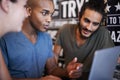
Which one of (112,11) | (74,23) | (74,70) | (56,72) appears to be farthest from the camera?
(74,23)

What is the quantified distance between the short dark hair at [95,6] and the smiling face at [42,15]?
1.87 feet

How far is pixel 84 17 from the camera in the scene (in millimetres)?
2137

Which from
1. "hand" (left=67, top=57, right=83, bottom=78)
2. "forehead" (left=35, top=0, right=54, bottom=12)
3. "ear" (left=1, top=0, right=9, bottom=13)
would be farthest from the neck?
"ear" (left=1, top=0, right=9, bottom=13)

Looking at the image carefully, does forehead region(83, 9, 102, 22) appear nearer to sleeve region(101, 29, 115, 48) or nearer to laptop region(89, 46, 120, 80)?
sleeve region(101, 29, 115, 48)

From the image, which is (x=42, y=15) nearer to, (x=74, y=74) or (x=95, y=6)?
(x=74, y=74)

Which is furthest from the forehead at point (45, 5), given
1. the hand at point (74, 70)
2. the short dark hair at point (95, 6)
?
the short dark hair at point (95, 6)

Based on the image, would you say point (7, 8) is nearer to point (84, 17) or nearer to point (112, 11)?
point (84, 17)

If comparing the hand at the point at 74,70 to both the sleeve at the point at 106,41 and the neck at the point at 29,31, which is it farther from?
the sleeve at the point at 106,41

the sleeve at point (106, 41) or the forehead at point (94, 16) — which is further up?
the forehead at point (94, 16)

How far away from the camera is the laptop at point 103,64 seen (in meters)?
1.23

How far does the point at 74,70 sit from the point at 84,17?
767 millimetres

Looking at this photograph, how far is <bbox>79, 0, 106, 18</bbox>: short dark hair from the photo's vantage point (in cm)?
210

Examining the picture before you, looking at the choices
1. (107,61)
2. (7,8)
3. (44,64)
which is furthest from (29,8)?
(107,61)

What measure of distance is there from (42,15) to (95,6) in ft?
2.19
